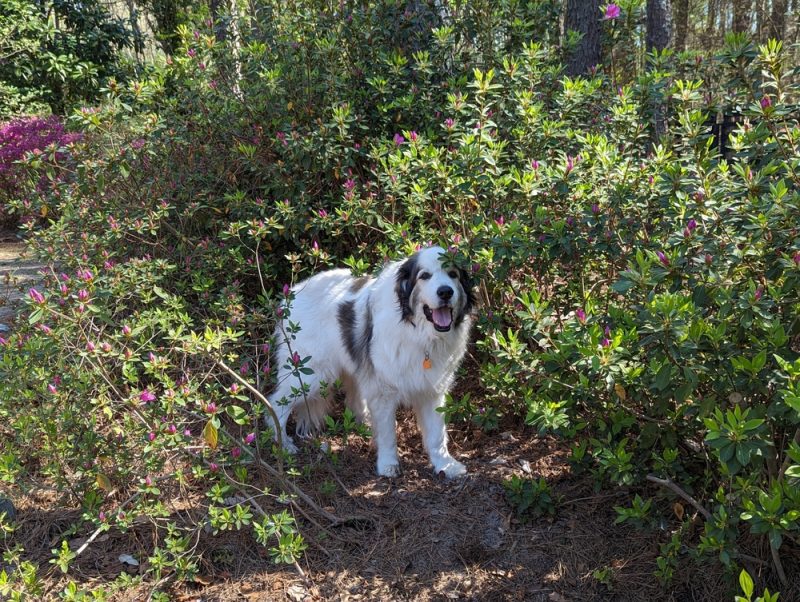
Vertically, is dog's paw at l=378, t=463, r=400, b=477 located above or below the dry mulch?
below

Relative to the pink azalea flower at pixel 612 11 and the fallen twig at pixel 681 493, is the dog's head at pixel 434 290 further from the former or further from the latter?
the pink azalea flower at pixel 612 11

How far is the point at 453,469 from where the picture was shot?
4.27 m

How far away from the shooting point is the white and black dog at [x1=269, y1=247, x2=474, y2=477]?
13.3ft

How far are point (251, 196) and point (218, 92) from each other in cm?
86

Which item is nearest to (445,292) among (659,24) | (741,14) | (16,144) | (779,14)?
(659,24)

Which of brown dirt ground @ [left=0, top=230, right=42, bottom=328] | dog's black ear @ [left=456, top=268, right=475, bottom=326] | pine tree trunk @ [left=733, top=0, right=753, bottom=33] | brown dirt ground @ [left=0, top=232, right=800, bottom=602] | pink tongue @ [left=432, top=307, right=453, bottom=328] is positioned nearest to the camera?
brown dirt ground @ [left=0, top=232, right=800, bottom=602]

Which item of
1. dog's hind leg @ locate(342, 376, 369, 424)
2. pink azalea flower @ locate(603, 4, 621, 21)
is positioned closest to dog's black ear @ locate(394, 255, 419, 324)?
dog's hind leg @ locate(342, 376, 369, 424)

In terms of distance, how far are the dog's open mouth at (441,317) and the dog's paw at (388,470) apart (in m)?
0.98

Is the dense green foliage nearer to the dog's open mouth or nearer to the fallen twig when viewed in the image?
the dog's open mouth

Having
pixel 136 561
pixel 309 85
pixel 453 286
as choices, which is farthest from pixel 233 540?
pixel 309 85

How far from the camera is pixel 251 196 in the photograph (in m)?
5.76

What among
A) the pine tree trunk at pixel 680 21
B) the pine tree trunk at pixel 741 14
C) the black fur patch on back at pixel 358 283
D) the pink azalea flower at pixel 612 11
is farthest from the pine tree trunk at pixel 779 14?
the black fur patch on back at pixel 358 283

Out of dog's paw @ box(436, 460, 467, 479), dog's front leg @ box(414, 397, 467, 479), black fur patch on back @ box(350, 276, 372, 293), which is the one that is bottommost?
dog's paw @ box(436, 460, 467, 479)

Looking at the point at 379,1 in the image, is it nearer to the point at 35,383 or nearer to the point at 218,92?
the point at 218,92
